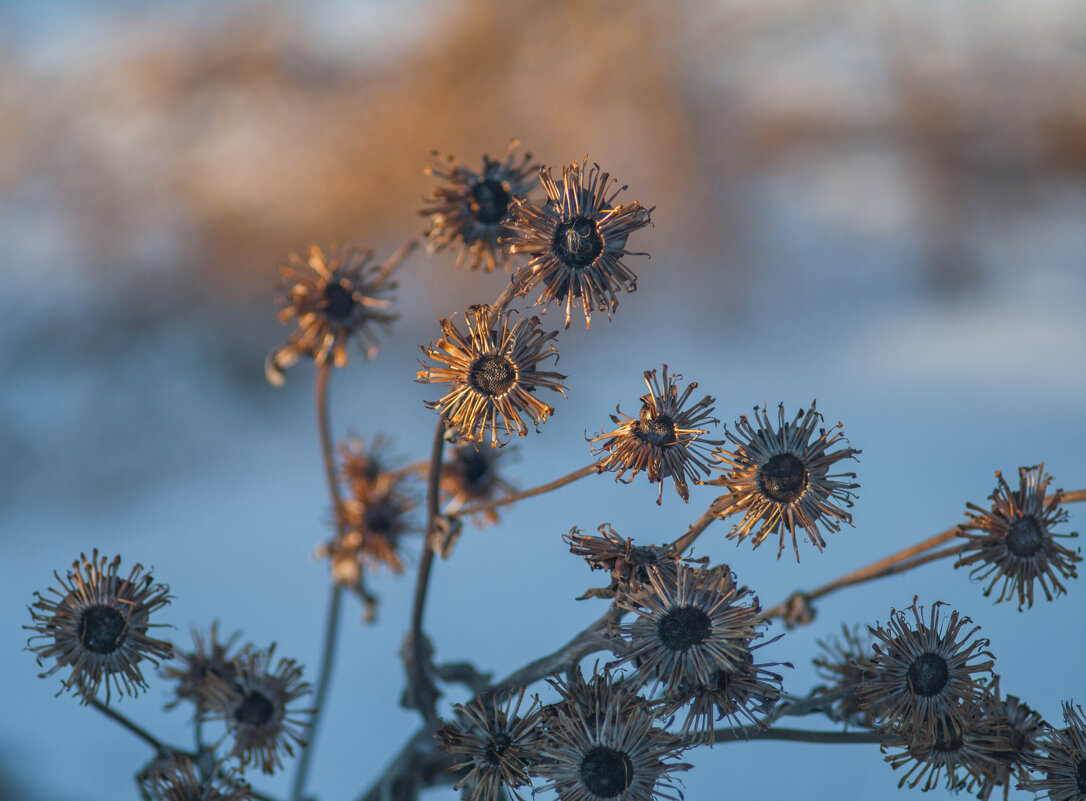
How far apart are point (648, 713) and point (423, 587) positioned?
151 millimetres

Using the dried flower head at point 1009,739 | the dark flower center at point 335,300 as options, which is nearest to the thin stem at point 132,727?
the dark flower center at point 335,300

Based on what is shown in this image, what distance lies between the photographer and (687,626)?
0.36m

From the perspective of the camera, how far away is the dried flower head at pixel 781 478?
392mm

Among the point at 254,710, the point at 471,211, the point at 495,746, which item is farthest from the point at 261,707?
the point at 471,211

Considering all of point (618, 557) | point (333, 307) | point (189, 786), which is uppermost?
point (333, 307)

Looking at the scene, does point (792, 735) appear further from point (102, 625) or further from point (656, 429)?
point (102, 625)

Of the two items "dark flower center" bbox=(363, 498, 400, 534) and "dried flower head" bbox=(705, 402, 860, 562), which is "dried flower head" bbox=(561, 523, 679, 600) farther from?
"dark flower center" bbox=(363, 498, 400, 534)


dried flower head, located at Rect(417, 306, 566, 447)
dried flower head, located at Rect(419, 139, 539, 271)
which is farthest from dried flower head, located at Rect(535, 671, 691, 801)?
dried flower head, located at Rect(419, 139, 539, 271)

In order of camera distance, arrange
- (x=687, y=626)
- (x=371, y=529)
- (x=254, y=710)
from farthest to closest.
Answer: (x=371, y=529) < (x=254, y=710) < (x=687, y=626)

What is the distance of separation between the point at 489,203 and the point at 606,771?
0.89 ft

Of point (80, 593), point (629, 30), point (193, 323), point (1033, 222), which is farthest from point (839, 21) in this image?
point (80, 593)

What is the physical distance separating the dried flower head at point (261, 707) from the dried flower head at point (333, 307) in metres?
0.15

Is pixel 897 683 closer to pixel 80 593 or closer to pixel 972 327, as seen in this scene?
pixel 80 593

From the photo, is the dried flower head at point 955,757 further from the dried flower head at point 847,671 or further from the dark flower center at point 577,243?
the dark flower center at point 577,243
